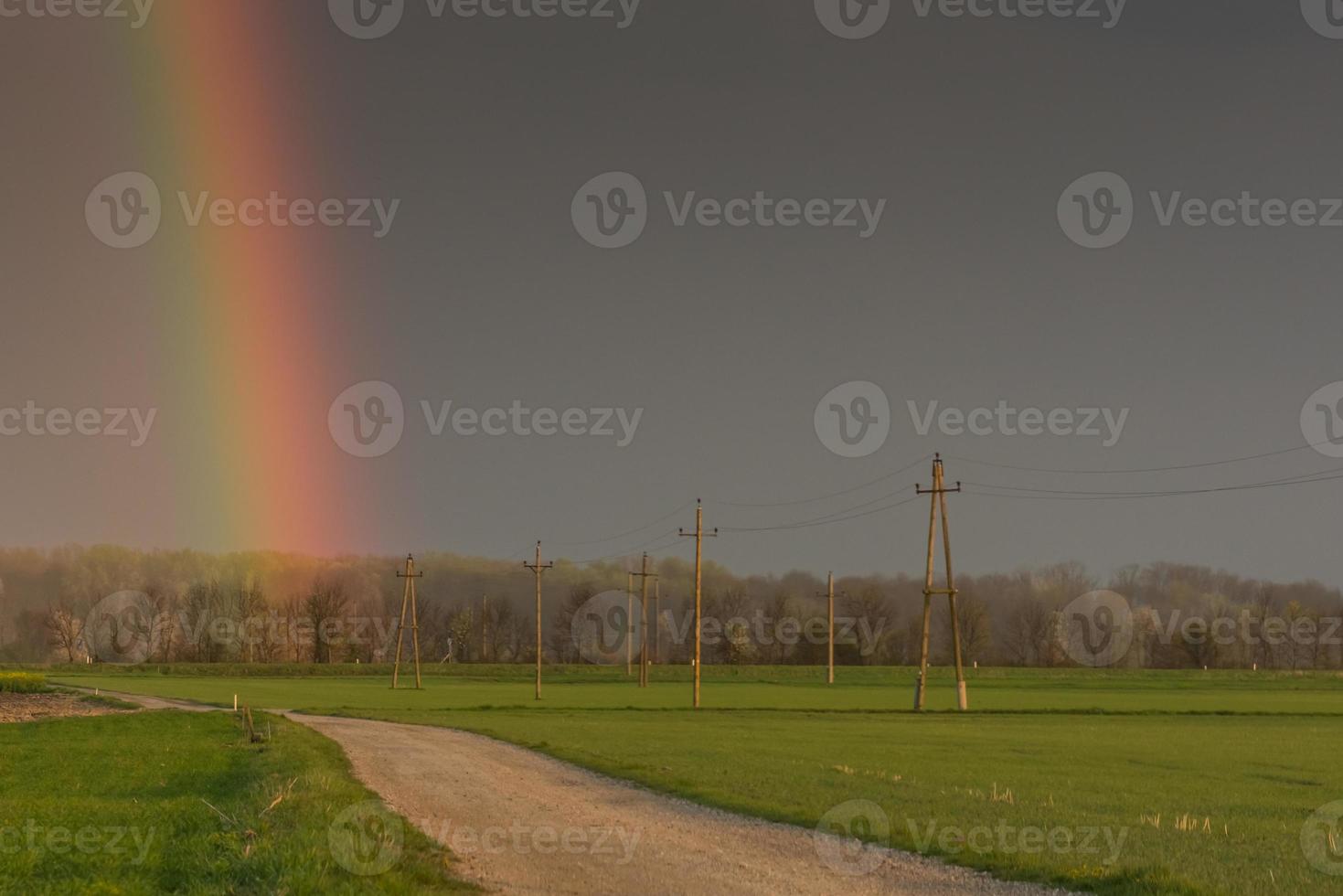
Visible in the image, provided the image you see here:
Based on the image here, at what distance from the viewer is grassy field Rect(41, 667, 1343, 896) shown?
61.1 ft

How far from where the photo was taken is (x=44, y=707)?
76.8m

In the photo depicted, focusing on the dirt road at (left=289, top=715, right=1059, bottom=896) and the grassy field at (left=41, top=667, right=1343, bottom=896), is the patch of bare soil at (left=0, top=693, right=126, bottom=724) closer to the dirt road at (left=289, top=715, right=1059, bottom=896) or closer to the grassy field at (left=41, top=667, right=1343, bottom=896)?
the grassy field at (left=41, top=667, right=1343, bottom=896)

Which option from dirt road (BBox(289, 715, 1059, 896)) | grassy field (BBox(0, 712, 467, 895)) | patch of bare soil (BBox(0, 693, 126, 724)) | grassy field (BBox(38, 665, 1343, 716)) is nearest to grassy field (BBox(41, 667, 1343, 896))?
grassy field (BBox(38, 665, 1343, 716))

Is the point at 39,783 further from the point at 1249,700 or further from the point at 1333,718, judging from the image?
the point at 1249,700

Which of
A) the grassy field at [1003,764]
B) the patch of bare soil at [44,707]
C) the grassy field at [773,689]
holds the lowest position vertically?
the grassy field at [773,689]

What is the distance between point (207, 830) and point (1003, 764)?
25087 millimetres

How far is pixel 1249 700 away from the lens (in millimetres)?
99250

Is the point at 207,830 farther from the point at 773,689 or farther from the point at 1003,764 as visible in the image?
the point at 773,689

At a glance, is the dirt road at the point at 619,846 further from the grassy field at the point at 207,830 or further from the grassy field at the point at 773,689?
the grassy field at the point at 773,689

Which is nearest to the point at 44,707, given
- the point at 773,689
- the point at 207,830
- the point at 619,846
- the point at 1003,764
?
the point at 1003,764

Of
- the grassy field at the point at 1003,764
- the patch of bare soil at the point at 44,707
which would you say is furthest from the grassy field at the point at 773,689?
the patch of bare soil at the point at 44,707

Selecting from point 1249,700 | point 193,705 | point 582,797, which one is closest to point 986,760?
point 582,797

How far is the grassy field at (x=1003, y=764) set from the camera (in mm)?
18625

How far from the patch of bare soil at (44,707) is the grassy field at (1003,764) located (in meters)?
9.55
